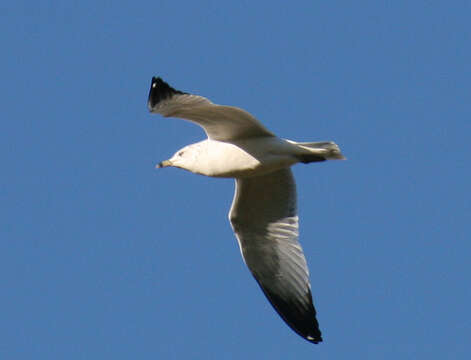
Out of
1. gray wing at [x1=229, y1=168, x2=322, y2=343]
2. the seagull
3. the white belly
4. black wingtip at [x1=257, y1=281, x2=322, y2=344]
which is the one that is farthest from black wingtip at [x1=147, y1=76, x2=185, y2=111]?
black wingtip at [x1=257, y1=281, x2=322, y2=344]

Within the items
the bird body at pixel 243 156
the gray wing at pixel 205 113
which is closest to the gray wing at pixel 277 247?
the bird body at pixel 243 156

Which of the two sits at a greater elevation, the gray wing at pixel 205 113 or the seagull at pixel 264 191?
the gray wing at pixel 205 113

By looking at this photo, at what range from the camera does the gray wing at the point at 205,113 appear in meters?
9.48

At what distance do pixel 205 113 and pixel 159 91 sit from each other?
0.72 metres

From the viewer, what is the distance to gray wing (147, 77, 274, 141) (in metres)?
9.48

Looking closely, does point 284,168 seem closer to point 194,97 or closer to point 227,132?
point 227,132

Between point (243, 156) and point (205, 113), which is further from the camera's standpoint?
point (243, 156)

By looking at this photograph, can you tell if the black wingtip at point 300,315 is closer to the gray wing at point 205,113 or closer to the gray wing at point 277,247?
the gray wing at point 277,247

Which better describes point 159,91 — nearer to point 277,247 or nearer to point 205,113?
point 205,113

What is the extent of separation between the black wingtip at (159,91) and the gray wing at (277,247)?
228 centimetres

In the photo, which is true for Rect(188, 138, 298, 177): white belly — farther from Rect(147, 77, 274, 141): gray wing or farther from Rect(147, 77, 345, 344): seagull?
Rect(147, 77, 274, 141): gray wing

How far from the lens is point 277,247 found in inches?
466

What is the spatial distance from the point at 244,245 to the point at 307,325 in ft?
3.68

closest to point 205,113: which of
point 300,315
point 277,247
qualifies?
point 277,247
